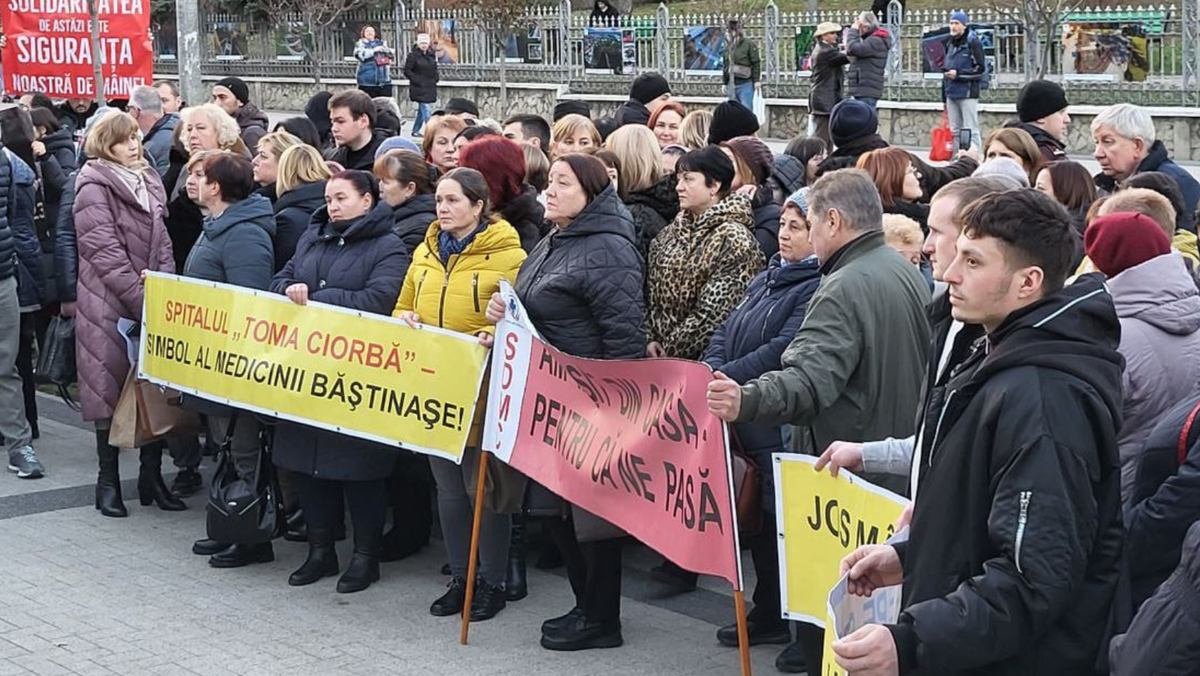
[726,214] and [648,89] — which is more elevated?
[648,89]

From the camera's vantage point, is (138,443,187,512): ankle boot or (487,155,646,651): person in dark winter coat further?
(138,443,187,512): ankle boot

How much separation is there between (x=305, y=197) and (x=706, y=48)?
66.1 feet

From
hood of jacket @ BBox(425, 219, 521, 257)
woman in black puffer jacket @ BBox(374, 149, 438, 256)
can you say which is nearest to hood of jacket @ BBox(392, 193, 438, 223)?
woman in black puffer jacket @ BBox(374, 149, 438, 256)

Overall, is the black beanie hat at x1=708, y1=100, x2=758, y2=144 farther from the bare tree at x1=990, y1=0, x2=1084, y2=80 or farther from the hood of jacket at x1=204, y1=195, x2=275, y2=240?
the bare tree at x1=990, y1=0, x2=1084, y2=80

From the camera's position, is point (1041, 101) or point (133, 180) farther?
point (1041, 101)

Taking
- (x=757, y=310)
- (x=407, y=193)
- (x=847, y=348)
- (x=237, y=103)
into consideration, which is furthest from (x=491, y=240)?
(x=237, y=103)

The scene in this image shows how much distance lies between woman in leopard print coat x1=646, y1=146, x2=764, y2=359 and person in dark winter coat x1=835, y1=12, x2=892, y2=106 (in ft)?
51.2

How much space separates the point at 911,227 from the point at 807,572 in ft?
7.01

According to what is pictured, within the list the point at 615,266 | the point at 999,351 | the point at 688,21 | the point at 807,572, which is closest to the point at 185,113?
the point at 615,266

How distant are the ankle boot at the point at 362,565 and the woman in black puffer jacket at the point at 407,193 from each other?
4.27ft

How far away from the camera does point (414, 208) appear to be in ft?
24.9

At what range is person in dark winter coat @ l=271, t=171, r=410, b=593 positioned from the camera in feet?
23.9

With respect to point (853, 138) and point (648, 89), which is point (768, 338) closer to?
point (853, 138)

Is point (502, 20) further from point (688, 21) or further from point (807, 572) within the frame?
point (807, 572)
